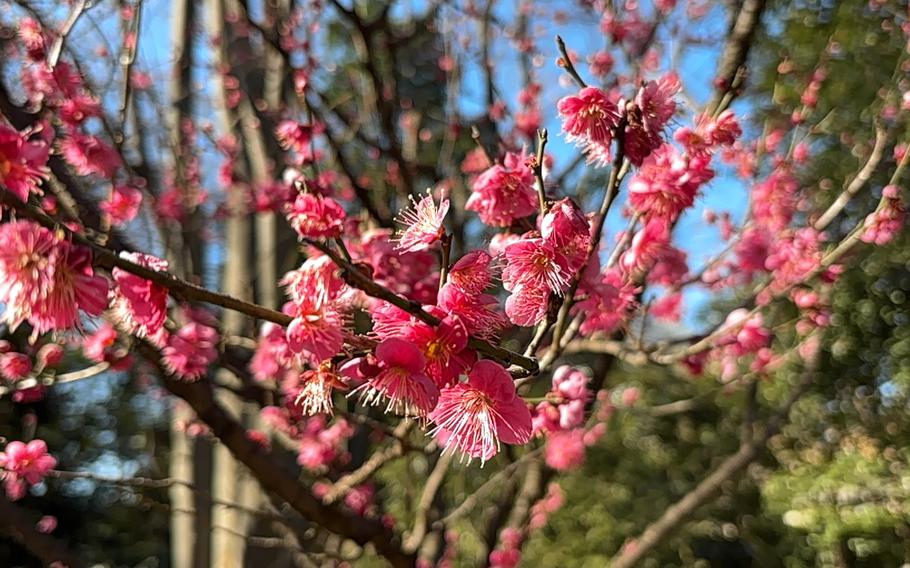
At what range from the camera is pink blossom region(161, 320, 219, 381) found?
55.1 inches

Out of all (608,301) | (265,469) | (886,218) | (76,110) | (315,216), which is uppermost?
(76,110)

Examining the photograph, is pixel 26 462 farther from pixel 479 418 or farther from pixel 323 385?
pixel 479 418

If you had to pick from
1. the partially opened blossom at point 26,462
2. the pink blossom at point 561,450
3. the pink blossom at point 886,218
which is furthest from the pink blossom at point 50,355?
the pink blossom at point 886,218

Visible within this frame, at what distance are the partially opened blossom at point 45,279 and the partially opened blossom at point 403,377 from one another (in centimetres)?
26

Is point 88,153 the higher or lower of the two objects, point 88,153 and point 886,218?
the higher

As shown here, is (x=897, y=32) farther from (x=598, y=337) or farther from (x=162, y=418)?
(x=162, y=418)

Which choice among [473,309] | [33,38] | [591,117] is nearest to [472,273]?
[473,309]

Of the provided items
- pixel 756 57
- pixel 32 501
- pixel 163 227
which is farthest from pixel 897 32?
pixel 32 501

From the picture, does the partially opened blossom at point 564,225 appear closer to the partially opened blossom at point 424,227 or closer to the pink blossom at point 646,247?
the partially opened blossom at point 424,227

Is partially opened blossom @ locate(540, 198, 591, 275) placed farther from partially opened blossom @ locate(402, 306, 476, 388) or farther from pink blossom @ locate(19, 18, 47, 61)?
pink blossom @ locate(19, 18, 47, 61)

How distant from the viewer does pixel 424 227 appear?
0.87 metres

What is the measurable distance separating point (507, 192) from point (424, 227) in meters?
0.20

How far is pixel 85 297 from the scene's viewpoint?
68cm

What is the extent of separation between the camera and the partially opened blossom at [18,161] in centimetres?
70
